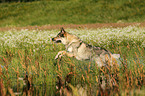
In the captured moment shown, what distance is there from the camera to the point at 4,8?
4053 centimetres

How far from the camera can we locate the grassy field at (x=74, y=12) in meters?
29.9

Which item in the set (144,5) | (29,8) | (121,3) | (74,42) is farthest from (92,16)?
(74,42)

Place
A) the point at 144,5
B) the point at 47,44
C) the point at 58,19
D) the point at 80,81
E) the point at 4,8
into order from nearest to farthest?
the point at 80,81
the point at 47,44
the point at 58,19
the point at 144,5
the point at 4,8

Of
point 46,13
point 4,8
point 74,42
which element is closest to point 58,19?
point 46,13

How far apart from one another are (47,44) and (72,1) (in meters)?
31.9

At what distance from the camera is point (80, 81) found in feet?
16.3

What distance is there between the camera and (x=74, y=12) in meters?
34.3

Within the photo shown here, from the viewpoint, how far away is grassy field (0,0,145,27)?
98.2 feet

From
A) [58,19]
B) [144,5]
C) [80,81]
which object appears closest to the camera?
[80,81]

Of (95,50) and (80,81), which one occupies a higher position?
(95,50)

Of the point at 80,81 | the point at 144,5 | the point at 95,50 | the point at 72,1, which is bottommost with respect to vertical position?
the point at 80,81

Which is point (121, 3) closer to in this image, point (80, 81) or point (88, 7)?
point (88, 7)

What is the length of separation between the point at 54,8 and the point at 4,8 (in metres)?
12.8

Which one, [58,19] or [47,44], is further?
[58,19]
